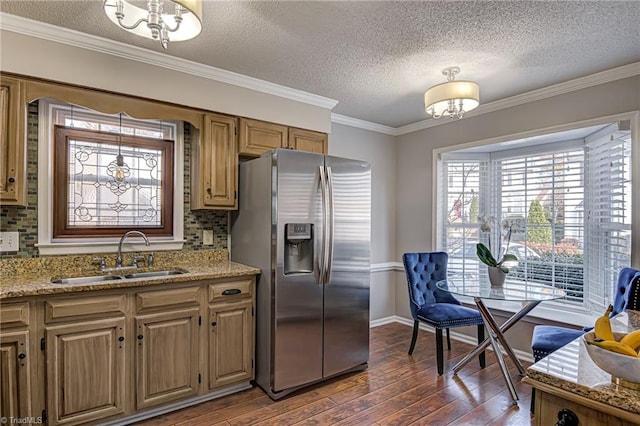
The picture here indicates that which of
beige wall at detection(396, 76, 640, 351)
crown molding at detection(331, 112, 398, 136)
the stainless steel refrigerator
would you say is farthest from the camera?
crown molding at detection(331, 112, 398, 136)

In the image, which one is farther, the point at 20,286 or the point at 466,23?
the point at 466,23

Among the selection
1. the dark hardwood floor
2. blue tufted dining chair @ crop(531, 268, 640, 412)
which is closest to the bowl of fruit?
blue tufted dining chair @ crop(531, 268, 640, 412)

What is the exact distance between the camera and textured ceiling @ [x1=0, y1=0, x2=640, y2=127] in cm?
199

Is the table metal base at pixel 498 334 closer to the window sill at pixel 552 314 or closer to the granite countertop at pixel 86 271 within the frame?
the window sill at pixel 552 314

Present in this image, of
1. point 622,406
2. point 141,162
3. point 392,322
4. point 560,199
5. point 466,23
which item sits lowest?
point 392,322

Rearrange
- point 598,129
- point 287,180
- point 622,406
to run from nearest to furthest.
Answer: point 622,406, point 287,180, point 598,129

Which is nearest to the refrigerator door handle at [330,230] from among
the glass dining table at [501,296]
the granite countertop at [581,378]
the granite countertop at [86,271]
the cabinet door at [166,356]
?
the granite countertop at [86,271]

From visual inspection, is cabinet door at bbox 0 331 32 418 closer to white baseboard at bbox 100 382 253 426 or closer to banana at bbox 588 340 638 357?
white baseboard at bbox 100 382 253 426

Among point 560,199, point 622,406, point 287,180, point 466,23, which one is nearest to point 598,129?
point 560,199

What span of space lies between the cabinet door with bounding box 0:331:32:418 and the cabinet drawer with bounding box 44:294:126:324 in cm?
15

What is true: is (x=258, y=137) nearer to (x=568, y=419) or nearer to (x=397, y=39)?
(x=397, y=39)

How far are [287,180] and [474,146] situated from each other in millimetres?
2232

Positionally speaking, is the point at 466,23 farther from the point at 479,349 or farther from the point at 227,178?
the point at 479,349

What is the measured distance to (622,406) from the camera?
86 centimetres
